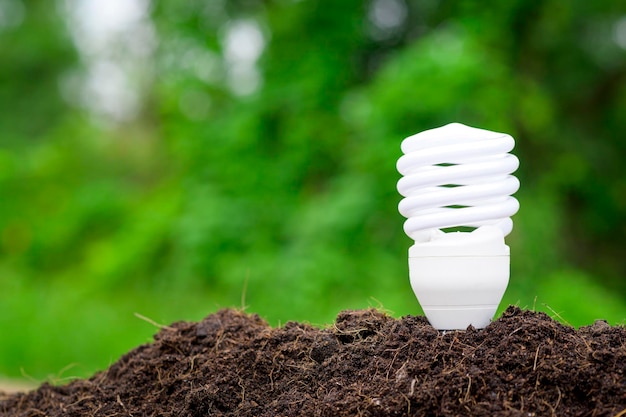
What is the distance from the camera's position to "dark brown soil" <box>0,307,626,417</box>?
2.55m

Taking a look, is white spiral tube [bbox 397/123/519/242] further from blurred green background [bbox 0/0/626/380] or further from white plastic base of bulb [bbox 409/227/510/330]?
blurred green background [bbox 0/0/626/380]

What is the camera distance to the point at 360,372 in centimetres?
284

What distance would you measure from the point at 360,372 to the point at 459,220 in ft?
2.33

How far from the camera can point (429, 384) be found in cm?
259

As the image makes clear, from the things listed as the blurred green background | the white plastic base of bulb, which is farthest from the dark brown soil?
the blurred green background

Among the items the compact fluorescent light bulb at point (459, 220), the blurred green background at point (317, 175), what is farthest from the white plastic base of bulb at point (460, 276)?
the blurred green background at point (317, 175)

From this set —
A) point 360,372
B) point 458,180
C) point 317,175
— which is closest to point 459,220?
point 458,180

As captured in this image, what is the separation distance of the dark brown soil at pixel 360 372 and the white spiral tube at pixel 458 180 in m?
0.43

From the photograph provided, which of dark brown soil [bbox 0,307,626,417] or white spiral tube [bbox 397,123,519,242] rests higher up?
white spiral tube [bbox 397,123,519,242]

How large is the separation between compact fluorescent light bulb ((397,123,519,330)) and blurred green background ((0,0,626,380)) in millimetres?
3713

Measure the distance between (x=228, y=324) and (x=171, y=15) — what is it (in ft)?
22.5

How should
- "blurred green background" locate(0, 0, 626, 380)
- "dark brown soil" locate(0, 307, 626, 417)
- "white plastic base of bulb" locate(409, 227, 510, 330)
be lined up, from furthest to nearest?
1. "blurred green background" locate(0, 0, 626, 380)
2. "white plastic base of bulb" locate(409, 227, 510, 330)
3. "dark brown soil" locate(0, 307, 626, 417)

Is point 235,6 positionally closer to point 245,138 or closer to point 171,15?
point 171,15

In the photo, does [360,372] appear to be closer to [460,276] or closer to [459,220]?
[460,276]
